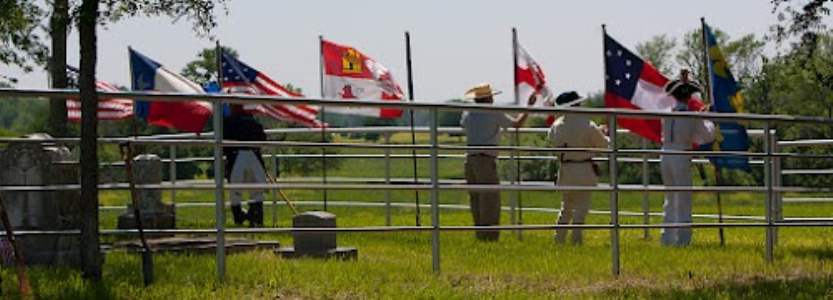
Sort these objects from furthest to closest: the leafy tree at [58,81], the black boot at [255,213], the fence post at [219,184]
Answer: the black boot at [255,213]
the leafy tree at [58,81]
the fence post at [219,184]

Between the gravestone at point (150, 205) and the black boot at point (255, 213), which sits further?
the black boot at point (255, 213)

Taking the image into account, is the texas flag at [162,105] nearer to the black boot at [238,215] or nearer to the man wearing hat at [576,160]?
the black boot at [238,215]

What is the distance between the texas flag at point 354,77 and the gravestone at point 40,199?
8.14 metres

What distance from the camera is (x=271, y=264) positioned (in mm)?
10453

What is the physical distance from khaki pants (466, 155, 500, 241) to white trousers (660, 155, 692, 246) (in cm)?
165

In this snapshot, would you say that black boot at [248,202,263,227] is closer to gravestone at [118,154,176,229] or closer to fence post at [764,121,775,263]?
gravestone at [118,154,176,229]

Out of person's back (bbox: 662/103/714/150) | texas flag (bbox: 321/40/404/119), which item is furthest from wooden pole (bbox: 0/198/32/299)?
texas flag (bbox: 321/40/404/119)

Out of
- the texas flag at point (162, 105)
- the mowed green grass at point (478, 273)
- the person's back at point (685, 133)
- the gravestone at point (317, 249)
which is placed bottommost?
the mowed green grass at point (478, 273)

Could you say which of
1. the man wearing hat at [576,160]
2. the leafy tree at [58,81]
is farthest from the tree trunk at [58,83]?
the man wearing hat at [576,160]

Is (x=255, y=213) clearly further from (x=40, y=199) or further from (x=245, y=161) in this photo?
(x=40, y=199)

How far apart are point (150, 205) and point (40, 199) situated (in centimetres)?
464

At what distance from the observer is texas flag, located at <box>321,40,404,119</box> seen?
18.1 metres

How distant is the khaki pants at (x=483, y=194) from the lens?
47.6ft

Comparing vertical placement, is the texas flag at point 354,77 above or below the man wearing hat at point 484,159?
above
